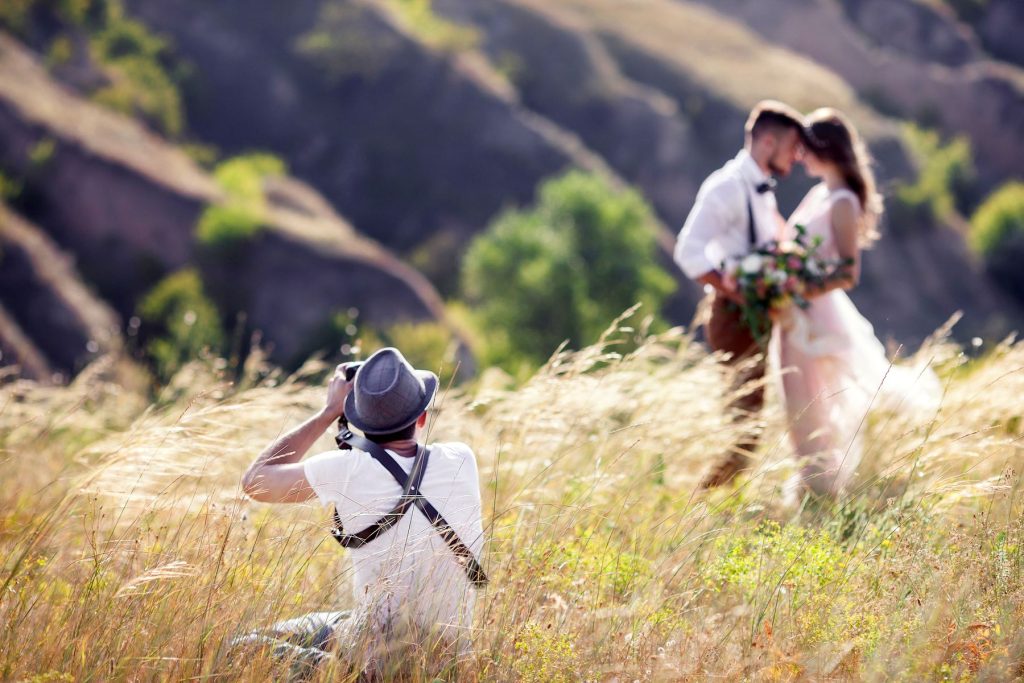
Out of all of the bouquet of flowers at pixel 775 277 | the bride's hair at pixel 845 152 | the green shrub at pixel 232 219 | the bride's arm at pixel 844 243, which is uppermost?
the bride's hair at pixel 845 152

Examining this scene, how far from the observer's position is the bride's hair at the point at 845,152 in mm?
5328

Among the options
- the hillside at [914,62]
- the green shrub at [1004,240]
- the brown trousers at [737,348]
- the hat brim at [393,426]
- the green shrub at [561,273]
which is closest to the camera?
the hat brim at [393,426]

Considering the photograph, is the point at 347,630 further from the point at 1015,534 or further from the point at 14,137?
the point at 14,137

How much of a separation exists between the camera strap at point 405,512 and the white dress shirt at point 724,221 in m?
2.70

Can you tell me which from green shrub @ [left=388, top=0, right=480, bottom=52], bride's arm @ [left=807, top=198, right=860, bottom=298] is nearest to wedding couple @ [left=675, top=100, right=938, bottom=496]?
bride's arm @ [left=807, top=198, right=860, bottom=298]

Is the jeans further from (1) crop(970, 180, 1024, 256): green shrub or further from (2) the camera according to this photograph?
(1) crop(970, 180, 1024, 256): green shrub

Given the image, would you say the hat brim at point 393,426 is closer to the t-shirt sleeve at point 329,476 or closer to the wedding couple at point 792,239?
the t-shirt sleeve at point 329,476

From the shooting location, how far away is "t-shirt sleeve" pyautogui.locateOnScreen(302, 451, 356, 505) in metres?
3.04

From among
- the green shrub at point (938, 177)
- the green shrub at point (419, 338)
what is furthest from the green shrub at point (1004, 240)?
the green shrub at point (419, 338)

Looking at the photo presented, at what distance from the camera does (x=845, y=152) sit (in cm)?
532

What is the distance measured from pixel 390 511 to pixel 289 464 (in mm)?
399

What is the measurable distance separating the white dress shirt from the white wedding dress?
32cm

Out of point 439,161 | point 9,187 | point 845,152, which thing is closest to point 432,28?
point 439,161

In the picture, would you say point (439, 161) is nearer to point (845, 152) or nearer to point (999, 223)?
point (999, 223)
